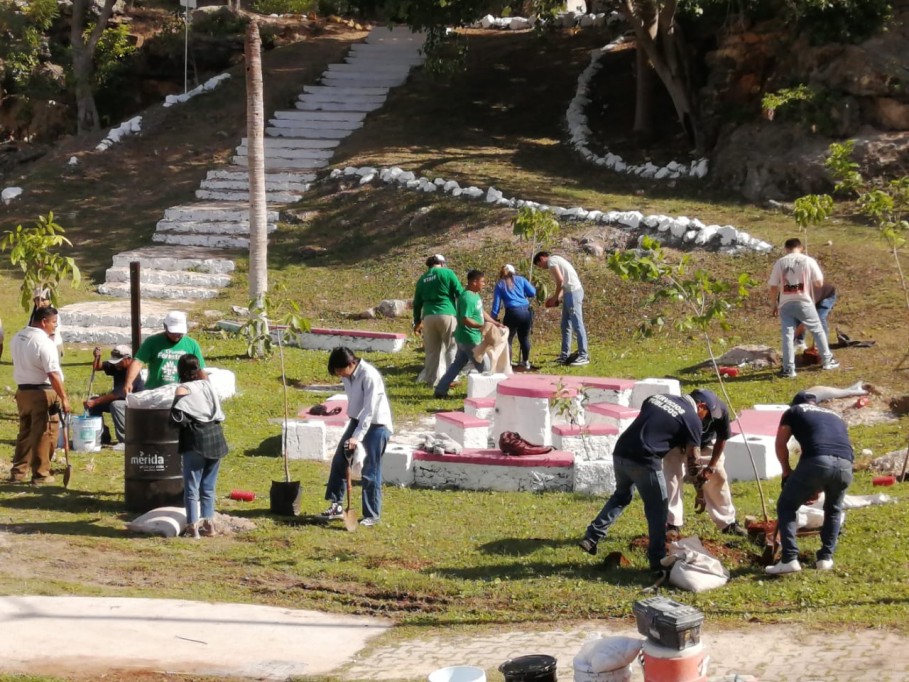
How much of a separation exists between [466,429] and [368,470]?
2705 millimetres

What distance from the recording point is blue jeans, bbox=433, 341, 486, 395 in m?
16.2

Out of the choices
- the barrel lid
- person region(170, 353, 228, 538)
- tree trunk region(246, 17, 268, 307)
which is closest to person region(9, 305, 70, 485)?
person region(170, 353, 228, 538)

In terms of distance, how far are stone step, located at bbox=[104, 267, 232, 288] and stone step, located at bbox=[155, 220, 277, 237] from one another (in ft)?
7.68

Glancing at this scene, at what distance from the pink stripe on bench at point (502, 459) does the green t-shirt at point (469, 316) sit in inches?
133

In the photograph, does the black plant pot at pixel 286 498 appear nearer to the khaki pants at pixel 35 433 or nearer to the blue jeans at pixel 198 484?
the blue jeans at pixel 198 484

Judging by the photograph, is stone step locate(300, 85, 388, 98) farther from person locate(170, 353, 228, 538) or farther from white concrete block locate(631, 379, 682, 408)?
person locate(170, 353, 228, 538)

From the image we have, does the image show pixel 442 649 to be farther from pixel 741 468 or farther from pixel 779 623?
pixel 741 468

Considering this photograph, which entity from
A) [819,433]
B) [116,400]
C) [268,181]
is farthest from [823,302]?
[268,181]

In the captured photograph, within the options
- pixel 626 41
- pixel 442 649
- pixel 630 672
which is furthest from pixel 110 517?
pixel 626 41

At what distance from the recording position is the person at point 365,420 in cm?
1084

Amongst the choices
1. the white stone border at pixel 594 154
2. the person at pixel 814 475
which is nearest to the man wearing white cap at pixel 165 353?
the person at pixel 814 475

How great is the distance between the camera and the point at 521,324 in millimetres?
17484

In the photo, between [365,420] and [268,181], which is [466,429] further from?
[268,181]

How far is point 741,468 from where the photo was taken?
500 inches
